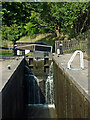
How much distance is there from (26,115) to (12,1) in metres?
7.59

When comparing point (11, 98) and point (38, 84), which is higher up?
point (11, 98)

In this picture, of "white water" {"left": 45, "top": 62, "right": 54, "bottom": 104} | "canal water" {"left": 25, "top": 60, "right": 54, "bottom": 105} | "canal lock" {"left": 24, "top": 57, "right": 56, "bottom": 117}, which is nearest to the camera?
"white water" {"left": 45, "top": 62, "right": 54, "bottom": 104}

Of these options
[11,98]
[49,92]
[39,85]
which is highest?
[11,98]

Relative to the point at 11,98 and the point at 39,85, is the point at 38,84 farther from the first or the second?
the point at 11,98

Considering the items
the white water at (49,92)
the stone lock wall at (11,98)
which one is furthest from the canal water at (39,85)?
the stone lock wall at (11,98)

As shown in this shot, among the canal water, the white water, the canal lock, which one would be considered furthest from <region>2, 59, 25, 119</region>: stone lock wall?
the canal water

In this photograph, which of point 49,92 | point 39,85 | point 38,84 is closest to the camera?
point 49,92

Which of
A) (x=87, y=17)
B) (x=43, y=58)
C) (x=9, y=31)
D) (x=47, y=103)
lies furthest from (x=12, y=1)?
(x=9, y=31)

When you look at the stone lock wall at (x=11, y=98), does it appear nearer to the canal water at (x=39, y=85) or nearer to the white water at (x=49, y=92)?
the white water at (x=49, y=92)

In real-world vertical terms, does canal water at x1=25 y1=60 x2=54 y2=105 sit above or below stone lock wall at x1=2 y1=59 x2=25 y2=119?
below

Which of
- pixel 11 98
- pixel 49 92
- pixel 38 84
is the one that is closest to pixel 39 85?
pixel 38 84

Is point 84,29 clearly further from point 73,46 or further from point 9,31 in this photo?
point 9,31

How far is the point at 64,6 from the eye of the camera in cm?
2091

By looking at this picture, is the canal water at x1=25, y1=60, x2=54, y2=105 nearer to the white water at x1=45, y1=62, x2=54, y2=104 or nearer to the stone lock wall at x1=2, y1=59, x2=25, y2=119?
the white water at x1=45, y1=62, x2=54, y2=104
